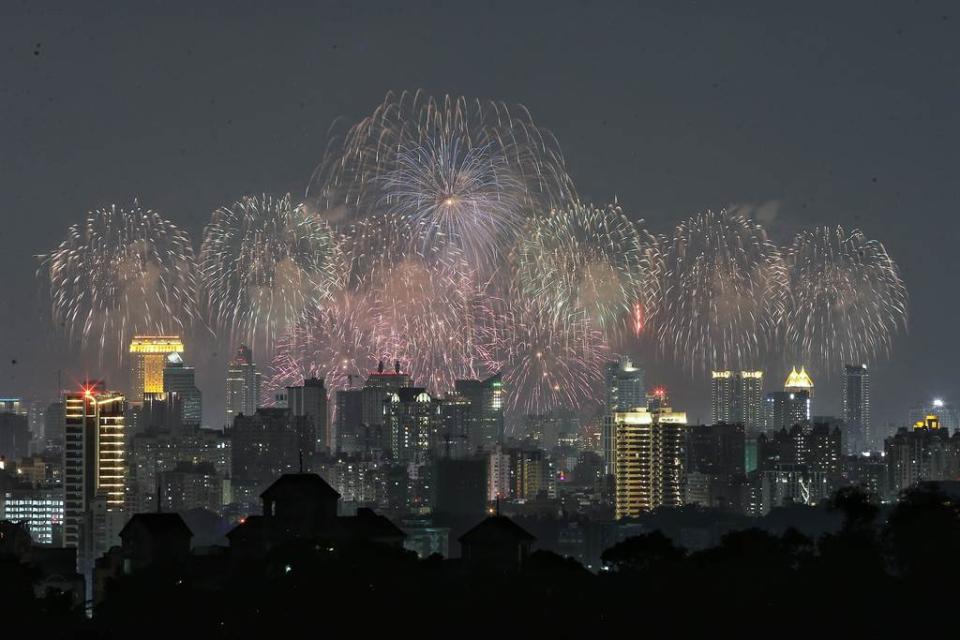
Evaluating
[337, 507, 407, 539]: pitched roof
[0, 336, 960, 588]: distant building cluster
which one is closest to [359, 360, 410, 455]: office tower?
[0, 336, 960, 588]: distant building cluster

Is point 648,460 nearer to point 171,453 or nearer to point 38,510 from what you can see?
point 171,453

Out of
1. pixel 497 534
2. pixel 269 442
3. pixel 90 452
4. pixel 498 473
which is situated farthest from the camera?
pixel 269 442

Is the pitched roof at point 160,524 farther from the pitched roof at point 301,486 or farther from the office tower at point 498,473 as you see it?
the office tower at point 498,473

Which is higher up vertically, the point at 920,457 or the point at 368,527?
the point at 920,457

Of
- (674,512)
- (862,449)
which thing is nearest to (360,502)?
(674,512)

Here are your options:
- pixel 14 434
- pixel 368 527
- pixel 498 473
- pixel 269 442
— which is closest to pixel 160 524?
pixel 368 527

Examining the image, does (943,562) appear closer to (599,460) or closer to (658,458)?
(658,458)

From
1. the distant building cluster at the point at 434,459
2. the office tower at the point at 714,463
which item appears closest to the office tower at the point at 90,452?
the distant building cluster at the point at 434,459
